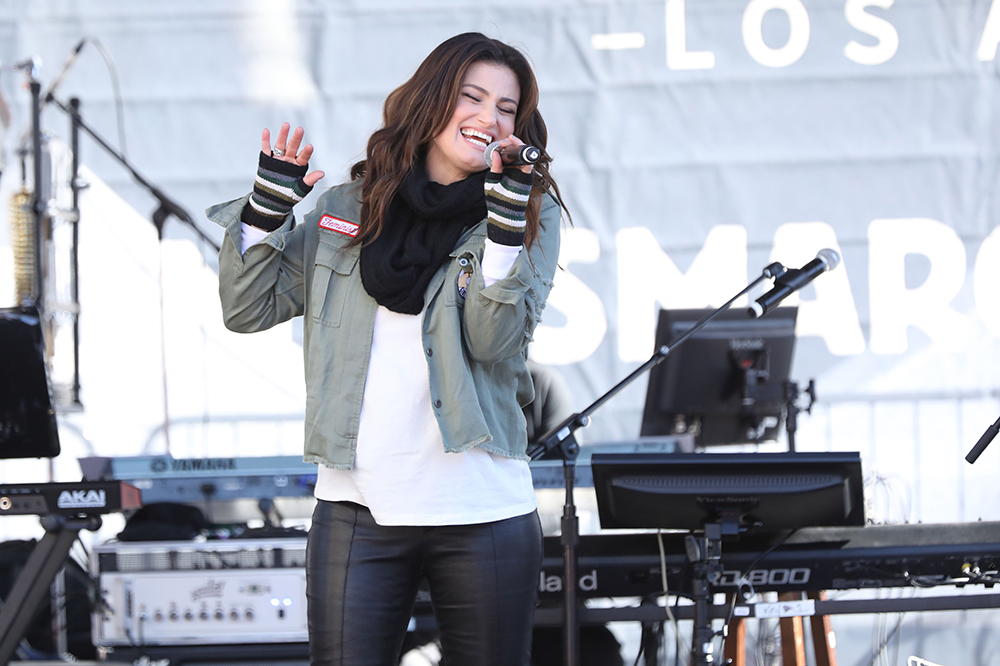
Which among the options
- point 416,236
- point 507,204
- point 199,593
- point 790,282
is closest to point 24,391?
point 199,593

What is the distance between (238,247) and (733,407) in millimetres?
1600

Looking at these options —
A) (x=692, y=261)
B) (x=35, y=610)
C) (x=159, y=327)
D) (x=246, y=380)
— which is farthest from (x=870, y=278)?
(x=35, y=610)

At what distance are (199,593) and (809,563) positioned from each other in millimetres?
1338

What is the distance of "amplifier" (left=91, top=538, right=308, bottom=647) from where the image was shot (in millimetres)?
2088

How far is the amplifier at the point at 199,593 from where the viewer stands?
2088 millimetres

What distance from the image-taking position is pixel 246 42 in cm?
360

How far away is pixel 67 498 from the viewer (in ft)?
6.36

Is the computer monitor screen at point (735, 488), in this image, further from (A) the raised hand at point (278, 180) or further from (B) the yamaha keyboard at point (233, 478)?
(A) the raised hand at point (278, 180)

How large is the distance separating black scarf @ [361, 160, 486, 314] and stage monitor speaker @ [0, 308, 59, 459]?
1.03 m

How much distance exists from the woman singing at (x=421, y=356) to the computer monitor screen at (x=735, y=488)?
0.49 meters

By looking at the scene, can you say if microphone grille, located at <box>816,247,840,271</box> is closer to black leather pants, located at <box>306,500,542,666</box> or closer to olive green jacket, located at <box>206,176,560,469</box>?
olive green jacket, located at <box>206,176,560,469</box>

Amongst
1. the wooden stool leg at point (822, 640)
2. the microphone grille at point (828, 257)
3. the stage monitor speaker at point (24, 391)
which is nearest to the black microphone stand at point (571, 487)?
the microphone grille at point (828, 257)

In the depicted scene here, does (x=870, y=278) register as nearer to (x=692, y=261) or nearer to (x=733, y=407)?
(x=692, y=261)

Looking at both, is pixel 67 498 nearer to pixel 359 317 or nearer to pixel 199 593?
pixel 199 593
